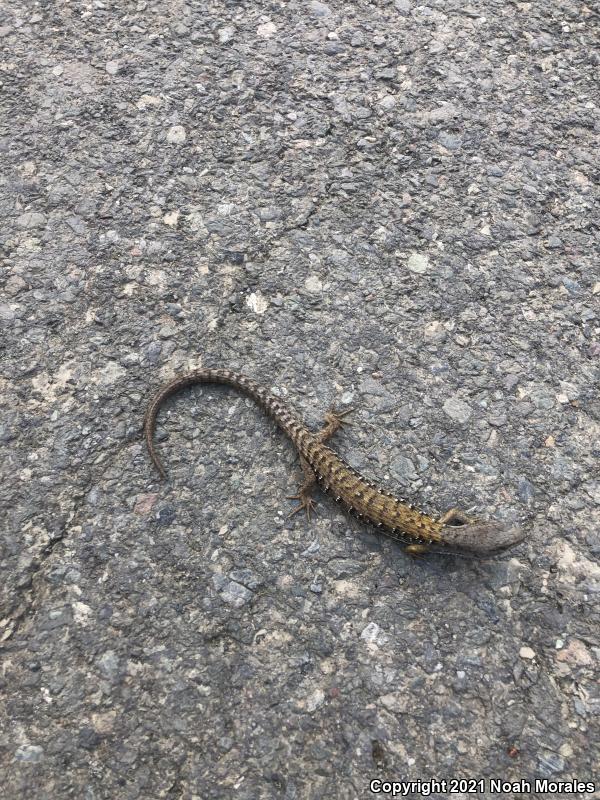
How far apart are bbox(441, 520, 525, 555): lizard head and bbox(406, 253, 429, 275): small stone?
1593 millimetres

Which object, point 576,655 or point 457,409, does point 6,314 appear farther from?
point 576,655

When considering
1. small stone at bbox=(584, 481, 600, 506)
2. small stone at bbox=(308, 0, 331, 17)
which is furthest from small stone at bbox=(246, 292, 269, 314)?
small stone at bbox=(308, 0, 331, 17)

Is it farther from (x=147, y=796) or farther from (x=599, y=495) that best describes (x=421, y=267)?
(x=147, y=796)

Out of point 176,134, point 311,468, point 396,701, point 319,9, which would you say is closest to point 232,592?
point 311,468

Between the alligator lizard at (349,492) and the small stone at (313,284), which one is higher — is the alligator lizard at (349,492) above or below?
below

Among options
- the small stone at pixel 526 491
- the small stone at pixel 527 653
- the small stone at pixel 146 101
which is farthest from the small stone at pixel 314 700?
the small stone at pixel 146 101

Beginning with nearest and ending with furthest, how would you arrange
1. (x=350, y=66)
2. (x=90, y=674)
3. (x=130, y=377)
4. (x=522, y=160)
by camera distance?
(x=90, y=674)
(x=130, y=377)
(x=522, y=160)
(x=350, y=66)

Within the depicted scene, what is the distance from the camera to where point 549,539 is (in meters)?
3.48

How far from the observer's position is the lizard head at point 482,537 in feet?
11.1

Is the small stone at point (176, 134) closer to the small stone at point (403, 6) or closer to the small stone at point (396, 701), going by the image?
the small stone at point (403, 6)

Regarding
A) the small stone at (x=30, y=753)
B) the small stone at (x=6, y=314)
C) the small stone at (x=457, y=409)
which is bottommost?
the small stone at (x=30, y=753)

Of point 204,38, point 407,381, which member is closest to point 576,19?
point 204,38

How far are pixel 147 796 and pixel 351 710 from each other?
93 cm

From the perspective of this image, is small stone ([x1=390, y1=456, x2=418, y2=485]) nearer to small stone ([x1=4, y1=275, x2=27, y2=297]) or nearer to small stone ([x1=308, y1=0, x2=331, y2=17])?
small stone ([x1=4, y1=275, x2=27, y2=297])
